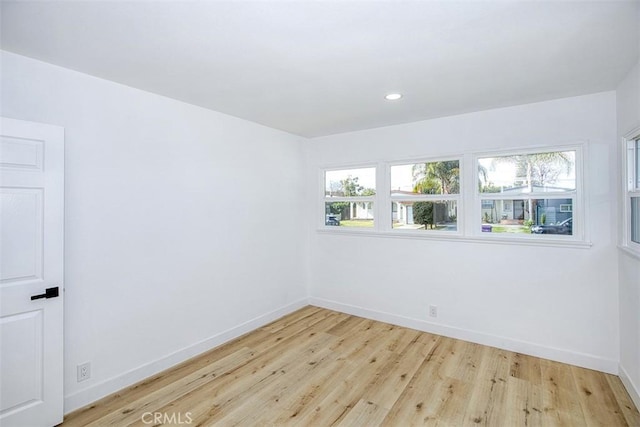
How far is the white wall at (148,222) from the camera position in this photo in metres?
2.38

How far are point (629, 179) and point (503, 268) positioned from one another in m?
1.32

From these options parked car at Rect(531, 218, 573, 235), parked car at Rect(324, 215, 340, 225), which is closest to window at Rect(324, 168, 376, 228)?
parked car at Rect(324, 215, 340, 225)

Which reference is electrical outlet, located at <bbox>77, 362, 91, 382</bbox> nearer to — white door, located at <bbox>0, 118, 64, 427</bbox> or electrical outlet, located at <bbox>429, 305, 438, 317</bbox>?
white door, located at <bbox>0, 118, 64, 427</bbox>

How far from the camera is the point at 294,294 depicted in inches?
180

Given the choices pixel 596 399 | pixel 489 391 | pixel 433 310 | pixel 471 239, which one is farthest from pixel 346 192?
pixel 596 399

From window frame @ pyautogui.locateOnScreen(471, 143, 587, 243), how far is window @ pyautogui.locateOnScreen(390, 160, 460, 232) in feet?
0.76

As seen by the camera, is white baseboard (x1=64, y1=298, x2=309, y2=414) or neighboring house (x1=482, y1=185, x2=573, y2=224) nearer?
white baseboard (x1=64, y1=298, x2=309, y2=414)

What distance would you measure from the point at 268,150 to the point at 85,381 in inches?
119

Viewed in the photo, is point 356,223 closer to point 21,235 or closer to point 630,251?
point 630,251

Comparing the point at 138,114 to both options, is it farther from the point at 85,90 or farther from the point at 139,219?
the point at 139,219

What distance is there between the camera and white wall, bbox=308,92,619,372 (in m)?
2.87

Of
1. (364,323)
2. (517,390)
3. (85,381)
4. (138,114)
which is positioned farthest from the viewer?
(364,323)

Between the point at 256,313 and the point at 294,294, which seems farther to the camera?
the point at 294,294

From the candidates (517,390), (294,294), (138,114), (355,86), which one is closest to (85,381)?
(138,114)
